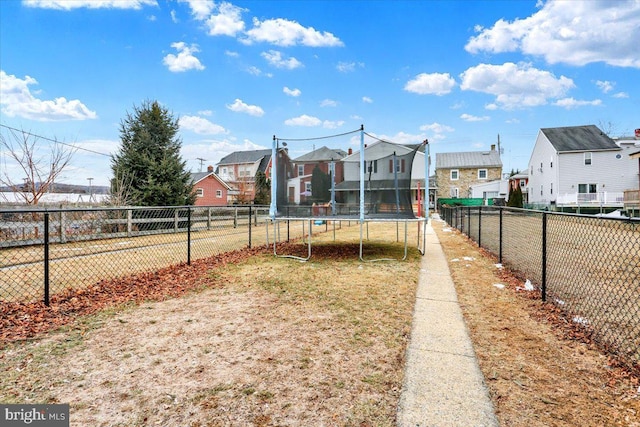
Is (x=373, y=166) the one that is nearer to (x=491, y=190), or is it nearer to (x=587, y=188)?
(x=587, y=188)

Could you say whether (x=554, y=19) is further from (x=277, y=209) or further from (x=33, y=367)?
(x=33, y=367)

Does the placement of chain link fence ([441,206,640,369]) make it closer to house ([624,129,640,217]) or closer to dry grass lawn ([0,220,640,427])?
dry grass lawn ([0,220,640,427])

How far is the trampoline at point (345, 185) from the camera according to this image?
7535mm

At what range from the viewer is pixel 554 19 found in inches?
493

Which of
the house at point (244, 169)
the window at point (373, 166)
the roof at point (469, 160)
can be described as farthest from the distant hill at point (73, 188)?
the roof at point (469, 160)

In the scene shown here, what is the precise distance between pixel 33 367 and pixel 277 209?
5.64 metres

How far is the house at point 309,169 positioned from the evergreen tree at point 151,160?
813cm

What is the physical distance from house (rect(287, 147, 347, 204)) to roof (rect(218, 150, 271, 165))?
114 feet

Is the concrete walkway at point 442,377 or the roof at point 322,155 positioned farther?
the roof at point 322,155

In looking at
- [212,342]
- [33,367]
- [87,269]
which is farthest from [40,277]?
[212,342]

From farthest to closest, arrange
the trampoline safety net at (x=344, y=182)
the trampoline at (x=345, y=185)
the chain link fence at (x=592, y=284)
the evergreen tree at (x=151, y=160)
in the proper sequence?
the evergreen tree at (x=151, y=160)
the trampoline safety net at (x=344, y=182)
the trampoline at (x=345, y=185)
the chain link fence at (x=592, y=284)

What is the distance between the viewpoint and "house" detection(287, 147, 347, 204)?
821 cm
